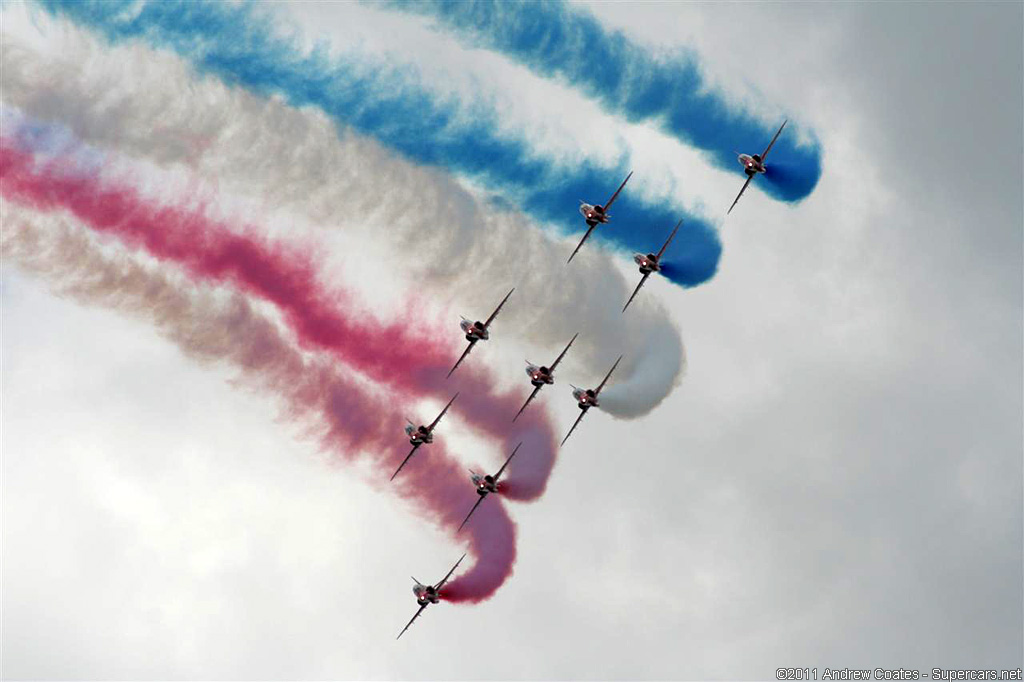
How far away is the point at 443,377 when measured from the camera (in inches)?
3376

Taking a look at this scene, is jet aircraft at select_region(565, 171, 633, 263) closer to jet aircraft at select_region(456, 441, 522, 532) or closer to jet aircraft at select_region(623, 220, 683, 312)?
jet aircraft at select_region(623, 220, 683, 312)

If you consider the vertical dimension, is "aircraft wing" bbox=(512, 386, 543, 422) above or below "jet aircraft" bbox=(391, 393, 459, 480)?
above

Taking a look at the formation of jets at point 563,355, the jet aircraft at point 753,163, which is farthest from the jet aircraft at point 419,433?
the jet aircraft at point 753,163

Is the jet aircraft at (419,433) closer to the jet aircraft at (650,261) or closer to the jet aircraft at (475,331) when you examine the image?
the jet aircraft at (475,331)

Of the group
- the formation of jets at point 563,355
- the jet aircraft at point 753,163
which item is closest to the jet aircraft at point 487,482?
the formation of jets at point 563,355

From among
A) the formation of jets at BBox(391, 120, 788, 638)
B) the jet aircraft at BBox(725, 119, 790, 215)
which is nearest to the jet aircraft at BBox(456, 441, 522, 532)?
the formation of jets at BBox(391, 120, 788, 638)

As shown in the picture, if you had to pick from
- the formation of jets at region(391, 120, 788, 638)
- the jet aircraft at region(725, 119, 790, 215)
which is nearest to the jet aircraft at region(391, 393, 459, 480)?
the formation of jets at region(391, 120, 788, 638)

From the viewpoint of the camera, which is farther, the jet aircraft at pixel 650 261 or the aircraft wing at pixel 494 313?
the jet aircraft at pixel 650 261

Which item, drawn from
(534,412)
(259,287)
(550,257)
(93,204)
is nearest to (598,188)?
(550,257)

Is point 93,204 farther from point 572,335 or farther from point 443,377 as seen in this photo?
point 572,335

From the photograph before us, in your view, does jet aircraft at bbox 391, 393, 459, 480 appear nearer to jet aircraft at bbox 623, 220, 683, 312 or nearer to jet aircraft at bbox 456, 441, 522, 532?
jet aircraft at bbox 456, 441, 522, 532

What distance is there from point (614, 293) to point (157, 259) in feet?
82.0

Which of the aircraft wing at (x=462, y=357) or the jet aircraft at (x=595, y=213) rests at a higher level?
the jet aircraft at (x=595, y=213)

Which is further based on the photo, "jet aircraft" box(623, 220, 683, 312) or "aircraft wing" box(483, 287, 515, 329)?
"jet aircraft" box(623, 220, 683, 312)
